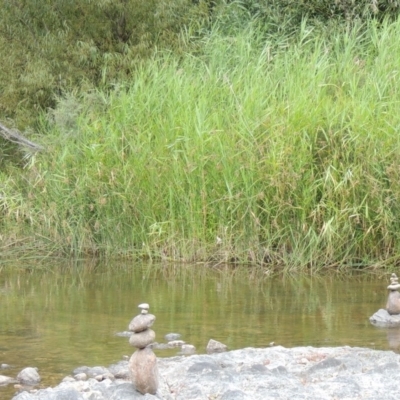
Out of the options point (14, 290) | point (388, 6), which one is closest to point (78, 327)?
point (14, 290)

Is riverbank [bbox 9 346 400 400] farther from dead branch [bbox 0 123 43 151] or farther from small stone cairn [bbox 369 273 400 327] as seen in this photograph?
dead branch [bbox 0 123 43 151]

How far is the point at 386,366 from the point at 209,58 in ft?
26.1

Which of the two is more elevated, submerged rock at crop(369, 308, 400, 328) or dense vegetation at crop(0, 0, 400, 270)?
dense vegetation at crop(0, 0, 400, 270)

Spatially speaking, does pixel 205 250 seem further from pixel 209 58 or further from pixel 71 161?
pixel 209 58

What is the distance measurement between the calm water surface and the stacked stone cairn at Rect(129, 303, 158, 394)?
31.3 inches

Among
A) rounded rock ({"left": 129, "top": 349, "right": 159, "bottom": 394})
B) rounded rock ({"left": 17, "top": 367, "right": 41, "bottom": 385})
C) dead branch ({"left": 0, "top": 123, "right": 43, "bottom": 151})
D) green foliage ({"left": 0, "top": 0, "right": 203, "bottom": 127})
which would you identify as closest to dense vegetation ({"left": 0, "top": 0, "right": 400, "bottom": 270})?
green foliage ({"left": 0, "top": 0, "right": 203, "bottom": 127})

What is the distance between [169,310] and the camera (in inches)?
340

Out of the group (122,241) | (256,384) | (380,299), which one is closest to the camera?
(256,384)

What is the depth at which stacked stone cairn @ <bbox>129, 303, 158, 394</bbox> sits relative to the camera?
5641mm

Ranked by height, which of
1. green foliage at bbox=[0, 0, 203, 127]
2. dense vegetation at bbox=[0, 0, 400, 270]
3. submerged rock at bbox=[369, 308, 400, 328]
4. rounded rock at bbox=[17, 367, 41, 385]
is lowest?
rounded rock at bbox=[17, 367, 41, 385]

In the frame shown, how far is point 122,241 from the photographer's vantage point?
11.4 meters

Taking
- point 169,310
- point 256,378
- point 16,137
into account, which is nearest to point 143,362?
point 256,378

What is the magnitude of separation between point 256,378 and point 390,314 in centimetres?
222

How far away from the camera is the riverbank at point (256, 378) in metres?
5.67
